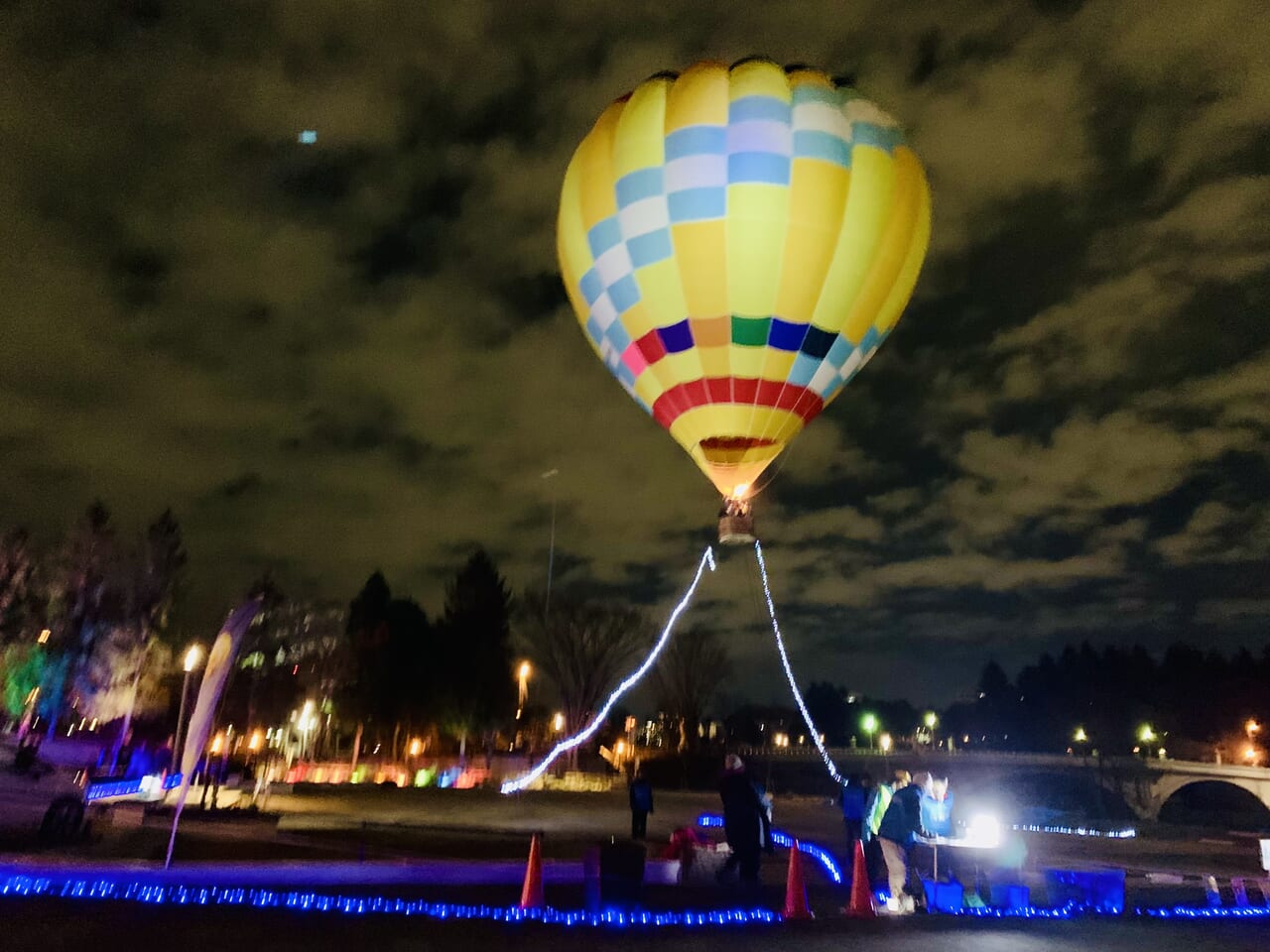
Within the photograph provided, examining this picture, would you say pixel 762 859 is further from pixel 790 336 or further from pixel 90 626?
pixel 90 626

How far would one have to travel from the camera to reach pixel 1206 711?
317 ft

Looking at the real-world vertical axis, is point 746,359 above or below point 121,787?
above

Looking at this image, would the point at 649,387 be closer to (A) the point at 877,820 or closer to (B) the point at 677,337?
(B) the point at 677,337

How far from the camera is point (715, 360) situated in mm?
15633

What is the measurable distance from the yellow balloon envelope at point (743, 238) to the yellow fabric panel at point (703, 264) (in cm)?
2

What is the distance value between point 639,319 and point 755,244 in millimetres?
2463

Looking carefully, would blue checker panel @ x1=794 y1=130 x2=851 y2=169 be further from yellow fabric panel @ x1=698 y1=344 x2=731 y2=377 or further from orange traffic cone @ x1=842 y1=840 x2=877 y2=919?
orange traffic cone @ x1=842 y1=840 x2=877 y2=919

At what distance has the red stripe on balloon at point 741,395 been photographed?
15.7 m

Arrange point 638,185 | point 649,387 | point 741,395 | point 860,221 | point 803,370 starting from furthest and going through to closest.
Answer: point 649,387
point 803,370
point 741,395
point 638,185
point 860,221

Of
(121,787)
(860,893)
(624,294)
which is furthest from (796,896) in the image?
(121,787)

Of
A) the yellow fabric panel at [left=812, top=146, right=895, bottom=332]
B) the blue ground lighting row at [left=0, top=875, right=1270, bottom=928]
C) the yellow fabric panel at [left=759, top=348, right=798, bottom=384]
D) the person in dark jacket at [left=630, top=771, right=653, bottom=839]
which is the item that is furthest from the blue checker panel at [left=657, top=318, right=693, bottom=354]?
the blue ground lighting row at [left=0, top=875, right=1270, bottom=928]

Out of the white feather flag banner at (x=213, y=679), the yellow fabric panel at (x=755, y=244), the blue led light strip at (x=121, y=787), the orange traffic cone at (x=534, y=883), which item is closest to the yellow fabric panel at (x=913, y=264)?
the yellow fabric panel at (x=755, y=244)

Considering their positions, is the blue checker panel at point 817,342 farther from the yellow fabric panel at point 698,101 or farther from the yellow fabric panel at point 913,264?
the yellow fabric panel at point 698,101

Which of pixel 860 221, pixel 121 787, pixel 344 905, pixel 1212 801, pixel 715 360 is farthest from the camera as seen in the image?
pixel 1212 801
